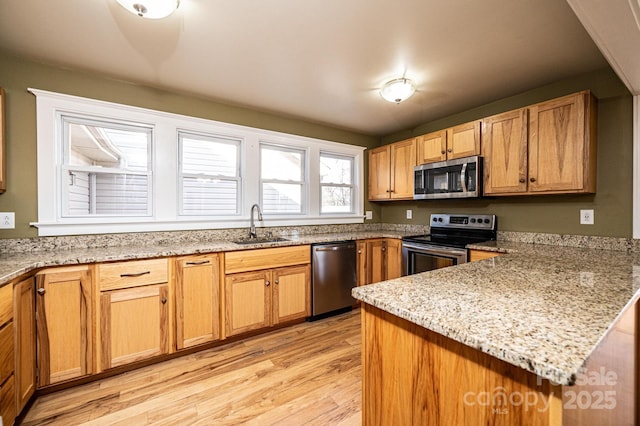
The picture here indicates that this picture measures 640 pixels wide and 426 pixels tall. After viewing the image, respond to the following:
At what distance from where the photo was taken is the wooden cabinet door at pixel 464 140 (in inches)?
113

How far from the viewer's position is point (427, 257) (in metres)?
2.97

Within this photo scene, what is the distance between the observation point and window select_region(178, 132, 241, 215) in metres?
2.88

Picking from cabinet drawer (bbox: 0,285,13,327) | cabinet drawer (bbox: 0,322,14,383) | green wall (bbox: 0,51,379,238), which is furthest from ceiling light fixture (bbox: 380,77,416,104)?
cabinet drawer (bbox: 0,322,14,383)

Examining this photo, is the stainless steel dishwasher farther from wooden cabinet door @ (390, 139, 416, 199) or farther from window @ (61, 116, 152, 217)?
window @ (61, 116, 152, 217)

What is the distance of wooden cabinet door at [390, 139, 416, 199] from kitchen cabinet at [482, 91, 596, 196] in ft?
2.94

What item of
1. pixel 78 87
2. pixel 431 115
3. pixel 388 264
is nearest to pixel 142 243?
pixel 78 87

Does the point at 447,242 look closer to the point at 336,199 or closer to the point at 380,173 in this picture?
the point at 380,173

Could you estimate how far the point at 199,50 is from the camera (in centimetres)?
205

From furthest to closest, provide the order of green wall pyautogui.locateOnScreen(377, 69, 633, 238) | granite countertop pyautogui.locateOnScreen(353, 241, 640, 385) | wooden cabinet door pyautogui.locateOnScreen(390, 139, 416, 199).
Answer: wooden cabinet door pyautogui.locateOnScreen(390, 139, 416, 199), green wall pyautogui.locateOnScreen(377, 69, 633, 238), granite countertop pyautogui.locateOnScreen(353, 241, 640, 385)

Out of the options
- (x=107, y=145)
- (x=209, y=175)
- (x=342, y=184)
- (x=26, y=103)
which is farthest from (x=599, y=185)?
(x=26, y=103)

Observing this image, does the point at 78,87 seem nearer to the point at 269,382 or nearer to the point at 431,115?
the point at 269,382

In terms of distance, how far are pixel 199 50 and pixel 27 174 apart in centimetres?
167

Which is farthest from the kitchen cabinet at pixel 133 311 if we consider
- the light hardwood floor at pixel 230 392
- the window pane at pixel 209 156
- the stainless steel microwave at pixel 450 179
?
the stainless steel microwave at pixel 450 179

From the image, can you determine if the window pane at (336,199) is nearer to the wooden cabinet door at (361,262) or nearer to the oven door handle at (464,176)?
the wooden cabinet door at (361,262)
